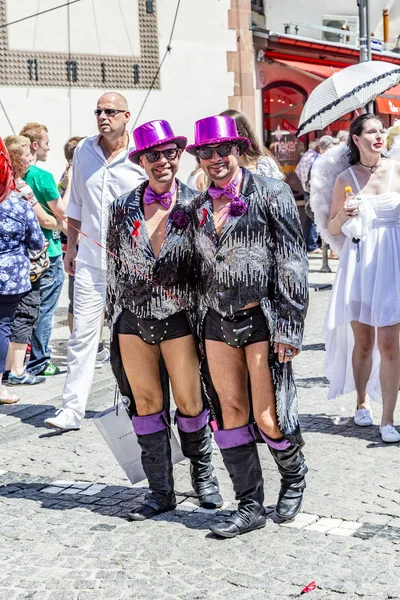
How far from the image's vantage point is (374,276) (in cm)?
629

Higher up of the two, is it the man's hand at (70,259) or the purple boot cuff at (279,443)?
the man's hand at (70,259)

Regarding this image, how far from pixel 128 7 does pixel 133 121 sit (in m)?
1.81

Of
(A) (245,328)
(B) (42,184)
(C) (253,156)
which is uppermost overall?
(B) (42,184)

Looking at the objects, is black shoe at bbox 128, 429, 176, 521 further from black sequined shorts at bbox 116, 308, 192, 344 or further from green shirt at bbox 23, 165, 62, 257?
green shirt at bbox 23, 165, 62, 257

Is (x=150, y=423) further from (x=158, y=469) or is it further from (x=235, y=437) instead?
(x=235, y=437)

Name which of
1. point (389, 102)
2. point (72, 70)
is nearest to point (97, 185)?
point (72, 70)

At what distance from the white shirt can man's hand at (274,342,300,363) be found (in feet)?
7.22

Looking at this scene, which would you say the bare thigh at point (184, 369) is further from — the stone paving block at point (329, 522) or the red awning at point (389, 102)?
the red awning at point (389, 102)

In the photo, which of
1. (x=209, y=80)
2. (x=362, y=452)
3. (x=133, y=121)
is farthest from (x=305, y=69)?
(x=362, y=452)

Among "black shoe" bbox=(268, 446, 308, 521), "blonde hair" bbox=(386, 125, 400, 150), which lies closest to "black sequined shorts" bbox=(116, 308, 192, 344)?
"black shoe" bbox=(268, 446, 308, 521)

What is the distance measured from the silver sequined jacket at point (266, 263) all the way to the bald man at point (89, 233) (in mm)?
1996

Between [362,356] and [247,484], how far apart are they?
2.04 meters

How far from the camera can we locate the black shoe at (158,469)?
4.92 meters

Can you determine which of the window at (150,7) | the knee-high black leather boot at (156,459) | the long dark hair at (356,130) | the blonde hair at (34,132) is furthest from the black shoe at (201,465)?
the window at (150,7)
